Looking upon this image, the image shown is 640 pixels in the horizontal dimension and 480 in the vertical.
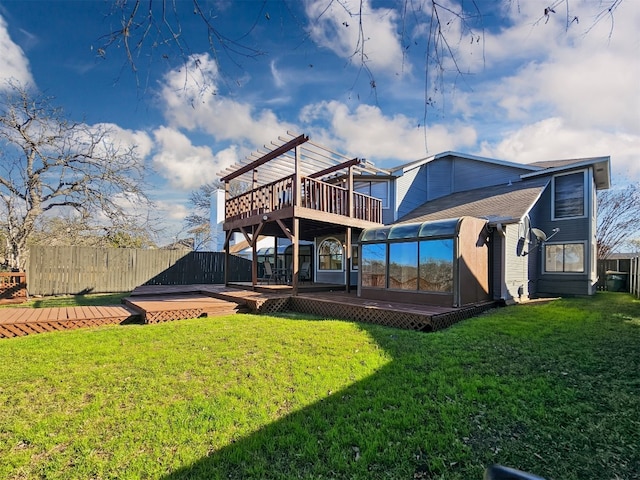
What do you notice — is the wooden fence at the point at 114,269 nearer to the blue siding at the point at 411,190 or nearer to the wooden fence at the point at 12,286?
the wooden fence at the point at 12,286

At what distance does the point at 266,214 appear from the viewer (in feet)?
34.7

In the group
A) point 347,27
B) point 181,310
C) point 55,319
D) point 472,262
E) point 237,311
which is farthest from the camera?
point 237,311

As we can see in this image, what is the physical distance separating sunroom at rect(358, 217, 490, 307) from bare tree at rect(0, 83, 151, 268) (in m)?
9.40

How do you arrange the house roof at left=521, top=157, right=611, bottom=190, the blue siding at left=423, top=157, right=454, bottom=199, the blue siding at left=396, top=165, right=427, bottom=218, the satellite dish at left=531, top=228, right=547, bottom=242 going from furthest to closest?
the blue siding at left=423, top=157, right=454, bottom=199 → the blue siding at left=396, top=165, right=427, bottom=218 → the house roof at left=521, top=157, right=611, bottom=190 → the satellite dish at left=531, top=228, right=547, bottom=242

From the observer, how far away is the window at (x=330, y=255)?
1354cm

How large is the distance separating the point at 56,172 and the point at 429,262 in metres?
13.4

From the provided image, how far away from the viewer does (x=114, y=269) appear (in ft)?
46.7

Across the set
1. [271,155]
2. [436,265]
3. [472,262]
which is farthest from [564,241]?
[271,155]

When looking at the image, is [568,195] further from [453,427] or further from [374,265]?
[453,427]

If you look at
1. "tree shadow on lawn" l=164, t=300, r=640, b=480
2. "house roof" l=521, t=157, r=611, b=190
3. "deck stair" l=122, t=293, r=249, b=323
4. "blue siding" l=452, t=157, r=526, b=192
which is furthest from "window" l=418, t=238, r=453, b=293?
"blue siding" l=452, t=157, r=526, b=192

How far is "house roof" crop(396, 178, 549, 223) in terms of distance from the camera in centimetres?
1054

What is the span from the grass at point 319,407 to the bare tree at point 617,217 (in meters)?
20.1

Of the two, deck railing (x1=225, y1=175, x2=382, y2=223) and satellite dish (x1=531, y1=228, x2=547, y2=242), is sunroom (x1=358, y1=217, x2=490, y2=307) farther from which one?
satellite dish (x1=531, y1=228, x2=547, y2=242)

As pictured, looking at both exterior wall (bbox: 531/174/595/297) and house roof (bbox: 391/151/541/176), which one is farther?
house roof (bbox: 391/151/541/176)
